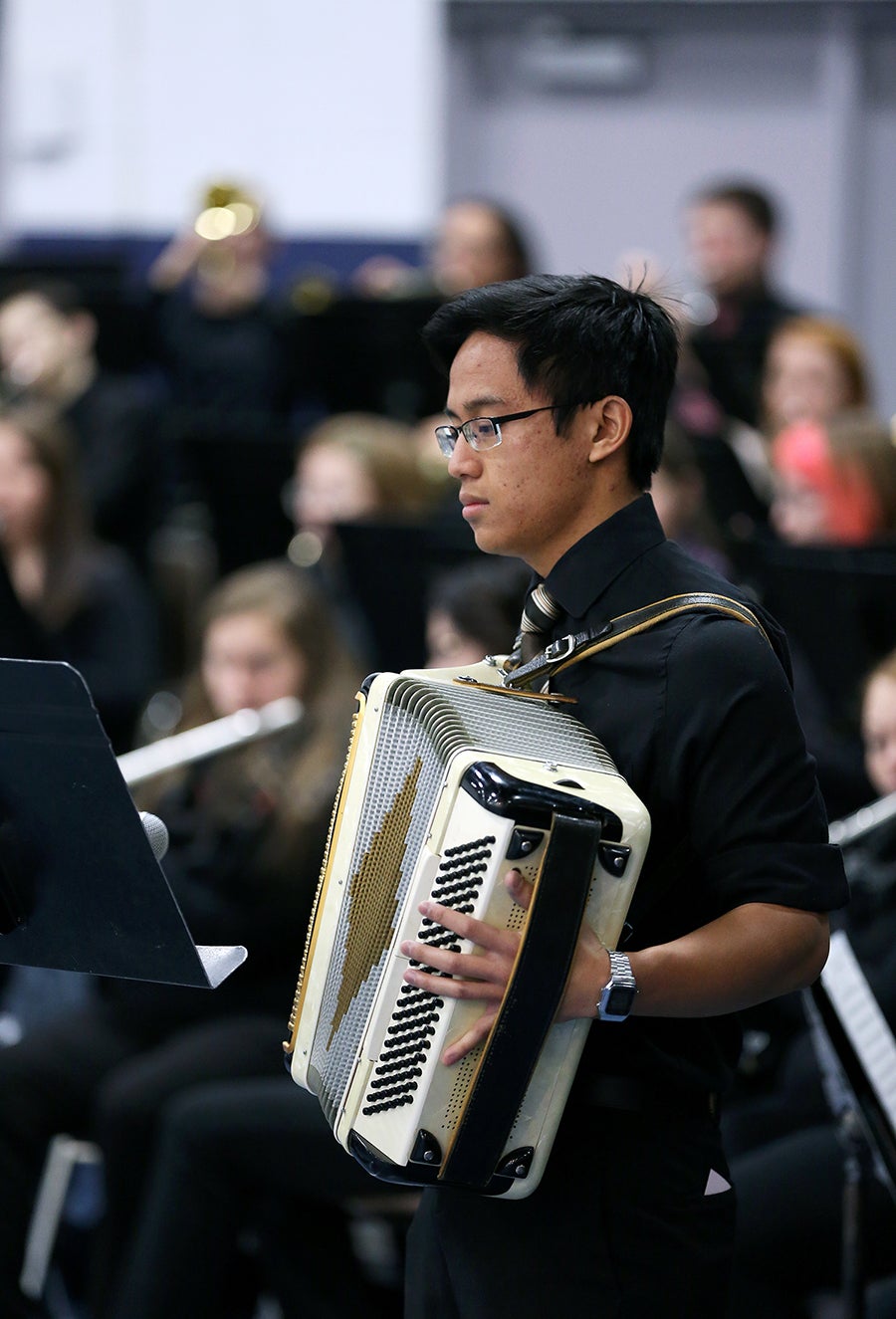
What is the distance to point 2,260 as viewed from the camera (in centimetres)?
588

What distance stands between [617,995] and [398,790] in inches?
10.7

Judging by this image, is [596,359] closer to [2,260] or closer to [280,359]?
[280,359]

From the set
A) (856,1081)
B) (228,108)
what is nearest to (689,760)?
(856,1081)

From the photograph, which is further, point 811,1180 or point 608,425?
point 811,1180

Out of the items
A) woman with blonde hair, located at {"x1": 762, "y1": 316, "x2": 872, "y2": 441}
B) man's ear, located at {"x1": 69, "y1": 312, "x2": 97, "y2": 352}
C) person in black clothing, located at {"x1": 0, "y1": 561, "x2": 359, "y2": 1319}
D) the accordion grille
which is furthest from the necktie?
man's ear, located at {"x1": 69, "y1": 312, "x2": 97, "y2": 352}

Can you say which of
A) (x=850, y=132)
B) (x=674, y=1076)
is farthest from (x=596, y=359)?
(x=850, y=132)

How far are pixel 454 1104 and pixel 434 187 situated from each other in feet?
21.6

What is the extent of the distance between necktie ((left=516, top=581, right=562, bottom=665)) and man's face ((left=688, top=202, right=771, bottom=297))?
3.54 meters

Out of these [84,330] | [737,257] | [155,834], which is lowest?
[84,330]

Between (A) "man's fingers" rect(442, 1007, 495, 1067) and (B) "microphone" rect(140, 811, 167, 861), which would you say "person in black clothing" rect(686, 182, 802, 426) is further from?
(A) "man's fingers" rect(442, 1007, 495, 1067)

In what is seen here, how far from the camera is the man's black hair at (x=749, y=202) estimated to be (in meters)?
5.12

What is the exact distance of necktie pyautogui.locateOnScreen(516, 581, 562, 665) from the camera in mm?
1763

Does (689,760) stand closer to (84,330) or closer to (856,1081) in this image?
(856,1081)

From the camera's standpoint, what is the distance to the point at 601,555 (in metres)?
1.71
